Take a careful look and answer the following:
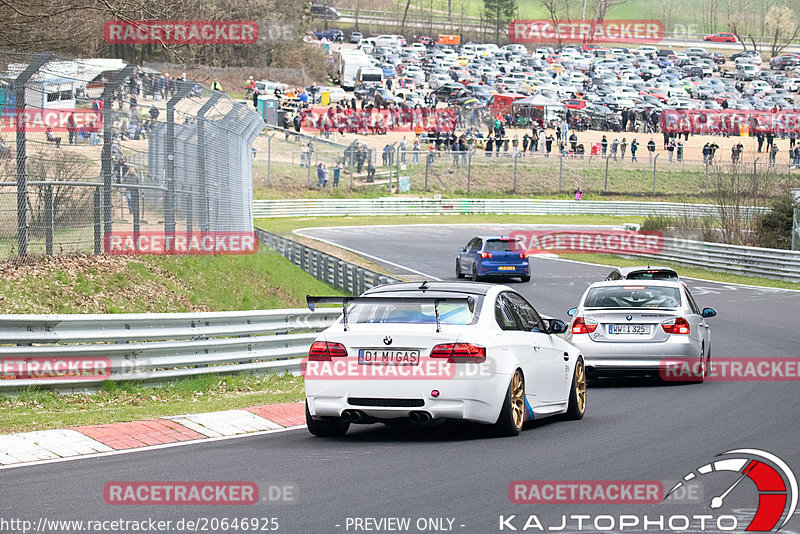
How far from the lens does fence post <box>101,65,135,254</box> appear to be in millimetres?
14617

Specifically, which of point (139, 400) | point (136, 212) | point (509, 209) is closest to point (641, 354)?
point (139, 400)

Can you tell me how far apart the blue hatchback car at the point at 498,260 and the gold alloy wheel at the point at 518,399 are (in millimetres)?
21323

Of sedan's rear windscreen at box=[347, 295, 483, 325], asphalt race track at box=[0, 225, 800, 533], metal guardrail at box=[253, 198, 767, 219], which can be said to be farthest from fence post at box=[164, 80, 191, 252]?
metal guardrail at box=[253, 198, 767, 219]

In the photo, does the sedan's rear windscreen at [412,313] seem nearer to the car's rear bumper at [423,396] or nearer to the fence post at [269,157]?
the car's rear bumper at [423,396]

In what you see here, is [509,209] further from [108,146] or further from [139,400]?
[139,400]

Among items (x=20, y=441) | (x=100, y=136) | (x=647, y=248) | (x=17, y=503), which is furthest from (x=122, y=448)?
(x=647, y=248)

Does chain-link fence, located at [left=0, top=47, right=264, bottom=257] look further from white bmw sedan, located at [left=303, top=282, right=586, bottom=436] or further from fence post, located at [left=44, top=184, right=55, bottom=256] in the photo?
white bmw sedan, located at [left=303, top=282, right=586, bottom=436]

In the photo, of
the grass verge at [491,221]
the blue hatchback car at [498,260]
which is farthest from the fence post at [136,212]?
the grass verge at [491,221]

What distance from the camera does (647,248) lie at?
127ft

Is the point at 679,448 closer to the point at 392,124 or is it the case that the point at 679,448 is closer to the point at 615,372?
the point at 615,372

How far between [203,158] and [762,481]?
13.3 m

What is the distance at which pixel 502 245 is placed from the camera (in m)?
31.3

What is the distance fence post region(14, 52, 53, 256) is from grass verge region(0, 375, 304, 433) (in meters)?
3.22

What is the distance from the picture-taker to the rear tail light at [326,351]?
9.14 m
